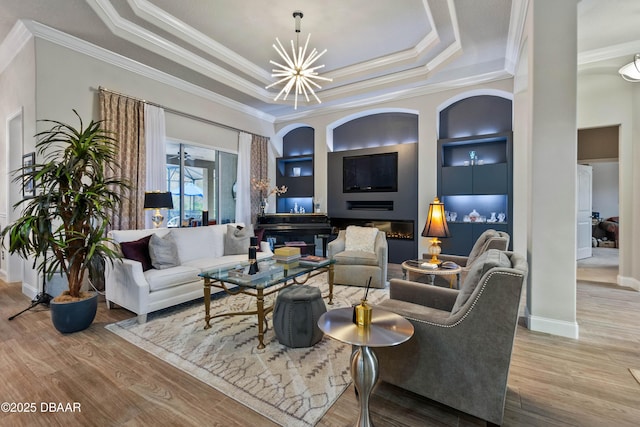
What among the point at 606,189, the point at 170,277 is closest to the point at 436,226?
the point at 170,277

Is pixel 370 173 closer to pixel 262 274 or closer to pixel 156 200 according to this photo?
pixel 262 274

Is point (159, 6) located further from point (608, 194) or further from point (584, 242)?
point (608, 194)

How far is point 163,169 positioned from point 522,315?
17.7 feet

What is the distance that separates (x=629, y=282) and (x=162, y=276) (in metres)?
6.45

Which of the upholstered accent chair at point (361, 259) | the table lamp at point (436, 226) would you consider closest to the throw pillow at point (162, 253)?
the upholstered accent chair at point (361, 259)

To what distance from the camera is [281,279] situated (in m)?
2.76

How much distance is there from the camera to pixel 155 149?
14.9ft

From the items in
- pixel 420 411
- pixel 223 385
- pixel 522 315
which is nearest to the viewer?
pixel 420 411

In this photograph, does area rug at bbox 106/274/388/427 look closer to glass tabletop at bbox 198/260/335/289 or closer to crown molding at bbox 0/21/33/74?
glass tabletop at bbox 198/260/335/289

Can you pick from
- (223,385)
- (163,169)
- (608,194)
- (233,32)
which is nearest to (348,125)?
(233,32)

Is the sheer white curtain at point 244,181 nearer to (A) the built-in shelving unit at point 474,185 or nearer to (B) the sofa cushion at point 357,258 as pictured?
(B) the sofa cushion at point 357,258

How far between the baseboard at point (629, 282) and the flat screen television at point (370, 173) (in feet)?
12.1

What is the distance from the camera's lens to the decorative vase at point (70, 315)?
2666mm

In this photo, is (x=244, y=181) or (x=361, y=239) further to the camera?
(x=244, y=181)
